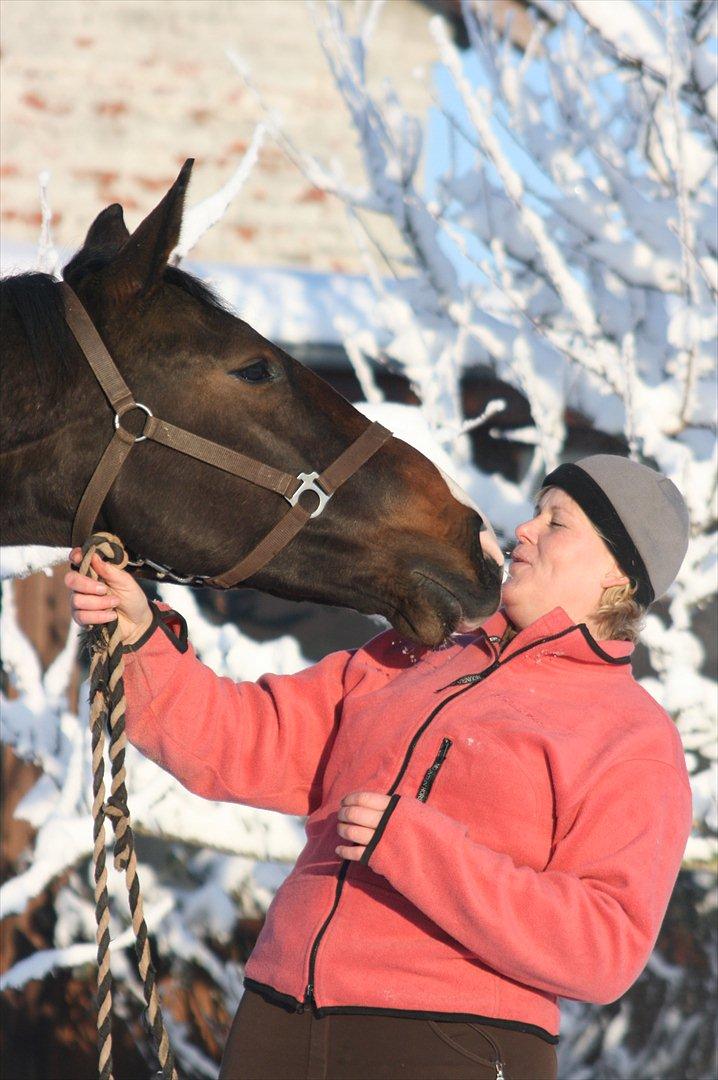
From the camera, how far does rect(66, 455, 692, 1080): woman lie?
1.58m

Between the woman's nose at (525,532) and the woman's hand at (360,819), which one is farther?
the woman's nose at (525,532)

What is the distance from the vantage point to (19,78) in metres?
7.46

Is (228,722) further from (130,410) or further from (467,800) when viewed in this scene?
(130,410)

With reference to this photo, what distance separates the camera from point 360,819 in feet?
5.20

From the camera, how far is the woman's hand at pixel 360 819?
5.19 feet

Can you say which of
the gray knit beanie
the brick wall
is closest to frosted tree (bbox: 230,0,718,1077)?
the gray knit beanie

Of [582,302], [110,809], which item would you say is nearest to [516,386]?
[582,302]

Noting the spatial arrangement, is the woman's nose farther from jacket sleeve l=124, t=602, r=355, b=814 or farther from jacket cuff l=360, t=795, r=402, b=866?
jacket cuff l=360, t=795, r=402, b=866

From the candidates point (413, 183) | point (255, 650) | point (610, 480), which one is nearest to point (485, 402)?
point (413, 183)

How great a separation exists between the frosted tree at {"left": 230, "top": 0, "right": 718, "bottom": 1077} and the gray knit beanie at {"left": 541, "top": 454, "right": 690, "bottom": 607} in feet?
5.32

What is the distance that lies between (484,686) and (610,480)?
466 mm

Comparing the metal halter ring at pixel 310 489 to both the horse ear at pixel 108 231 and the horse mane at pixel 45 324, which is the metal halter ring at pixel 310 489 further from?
the horse ear at pixel 108 231

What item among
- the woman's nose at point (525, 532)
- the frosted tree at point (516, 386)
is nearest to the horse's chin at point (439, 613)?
the woman's nose at point (525, 532)

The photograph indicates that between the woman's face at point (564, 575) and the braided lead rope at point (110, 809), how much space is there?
718 mm
